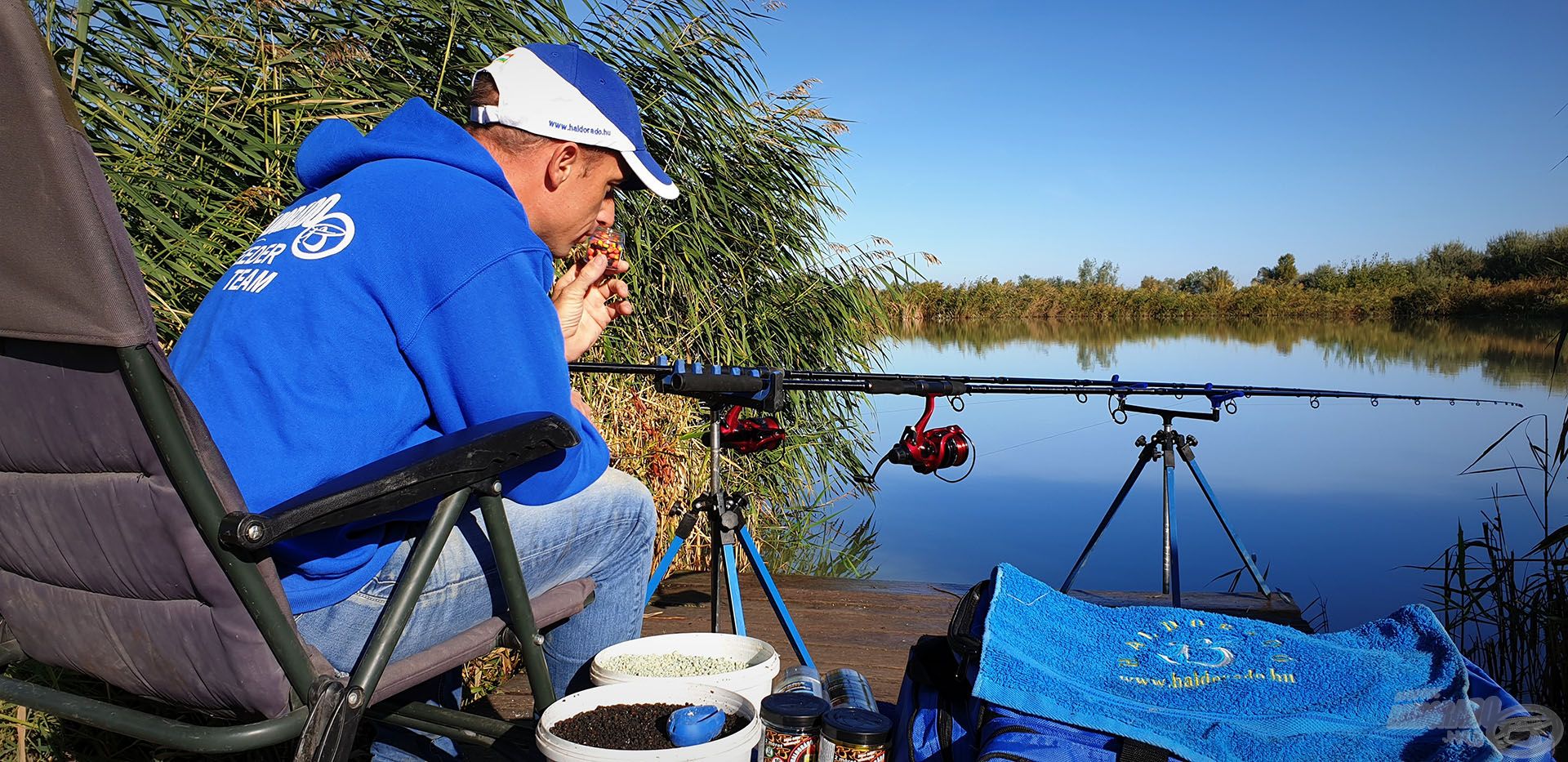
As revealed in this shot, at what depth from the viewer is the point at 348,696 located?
1.12 metres

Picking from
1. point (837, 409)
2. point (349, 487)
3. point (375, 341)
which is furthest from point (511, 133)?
point (837, 409)

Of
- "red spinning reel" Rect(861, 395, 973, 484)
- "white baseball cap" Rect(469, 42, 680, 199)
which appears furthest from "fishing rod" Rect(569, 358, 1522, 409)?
"white baseball cap" Rect(469, 42, 680, 199)

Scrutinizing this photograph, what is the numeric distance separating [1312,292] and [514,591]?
28.9 metres

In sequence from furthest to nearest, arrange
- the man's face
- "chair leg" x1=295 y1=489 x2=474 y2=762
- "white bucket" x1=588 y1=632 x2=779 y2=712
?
the man's face, "white bucket" x1=588 y1=632 x2=779 y2=712, "chair leg" x1=295 y1=489 x2=474 y2=762

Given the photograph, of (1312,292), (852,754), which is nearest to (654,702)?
(852,754)

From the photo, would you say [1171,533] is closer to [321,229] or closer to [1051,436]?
[321,229]

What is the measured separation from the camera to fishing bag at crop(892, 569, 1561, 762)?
1.19 m

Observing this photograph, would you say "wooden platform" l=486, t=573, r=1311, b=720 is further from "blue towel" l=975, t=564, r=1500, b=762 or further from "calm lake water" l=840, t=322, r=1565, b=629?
"blue towel" l=975, t=564, r=1500, b=762

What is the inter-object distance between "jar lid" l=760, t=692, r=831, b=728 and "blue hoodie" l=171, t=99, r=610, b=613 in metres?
0.42

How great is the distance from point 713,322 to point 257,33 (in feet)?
6.86

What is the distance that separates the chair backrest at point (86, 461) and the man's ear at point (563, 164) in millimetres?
751

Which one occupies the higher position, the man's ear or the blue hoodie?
the man's ear

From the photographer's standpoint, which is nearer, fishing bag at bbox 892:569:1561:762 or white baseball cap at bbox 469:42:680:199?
fishing bag at bbox 892:569:1561:762

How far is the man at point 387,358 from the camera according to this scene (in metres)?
1.24
